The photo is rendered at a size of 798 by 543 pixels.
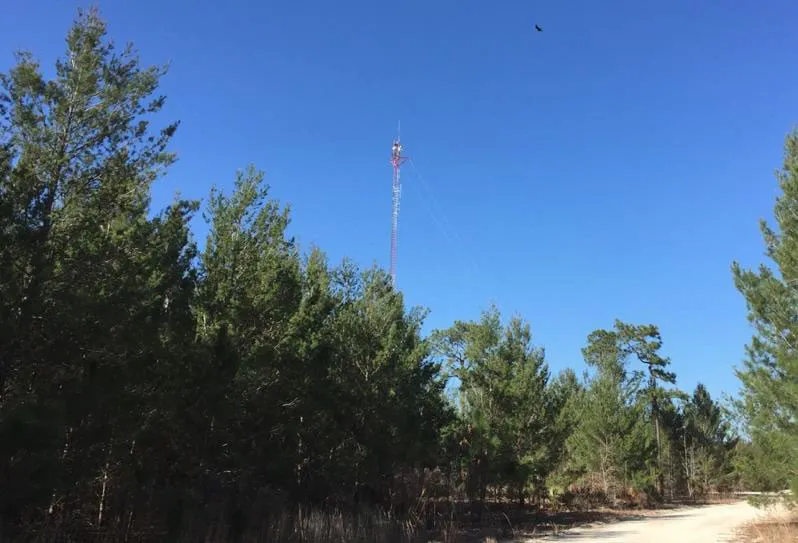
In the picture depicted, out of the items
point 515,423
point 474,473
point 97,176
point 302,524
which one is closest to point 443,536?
point 302,524

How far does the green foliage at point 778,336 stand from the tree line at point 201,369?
0.08 m

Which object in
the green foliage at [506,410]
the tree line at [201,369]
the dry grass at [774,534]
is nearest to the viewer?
the tree line at [201,369]

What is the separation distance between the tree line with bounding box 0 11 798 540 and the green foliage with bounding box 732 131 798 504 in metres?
0.08

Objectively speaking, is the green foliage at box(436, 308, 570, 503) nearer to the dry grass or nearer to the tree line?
the tree line

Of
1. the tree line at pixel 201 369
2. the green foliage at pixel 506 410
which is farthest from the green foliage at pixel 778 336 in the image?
the green foliage at pixel 506 410

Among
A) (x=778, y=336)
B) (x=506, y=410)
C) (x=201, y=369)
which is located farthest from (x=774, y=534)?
(x=201, y=369)

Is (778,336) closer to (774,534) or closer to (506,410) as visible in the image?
(774,534)

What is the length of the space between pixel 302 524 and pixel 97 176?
8.11 metres

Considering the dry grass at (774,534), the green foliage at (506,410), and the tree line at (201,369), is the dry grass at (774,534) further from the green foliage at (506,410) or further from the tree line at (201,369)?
the green foliage at (506,410)

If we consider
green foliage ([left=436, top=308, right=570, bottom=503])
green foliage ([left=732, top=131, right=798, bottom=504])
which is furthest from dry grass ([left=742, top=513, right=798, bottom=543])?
green foliage ([left=436, top=308, right=570, bottom=503])

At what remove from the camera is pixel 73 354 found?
29.2 ft

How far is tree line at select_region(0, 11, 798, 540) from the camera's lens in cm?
870

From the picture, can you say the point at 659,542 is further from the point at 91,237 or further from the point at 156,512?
the point at 91,237

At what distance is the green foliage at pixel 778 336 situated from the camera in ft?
55.4
